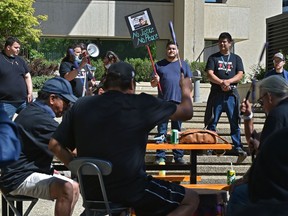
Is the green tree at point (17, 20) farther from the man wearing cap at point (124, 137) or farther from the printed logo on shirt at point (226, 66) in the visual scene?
the man wearing cap at point (124, 137)

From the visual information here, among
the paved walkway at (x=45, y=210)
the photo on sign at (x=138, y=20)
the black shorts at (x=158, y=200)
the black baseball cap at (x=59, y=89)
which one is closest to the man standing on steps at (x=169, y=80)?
the photo on sign at (x=138, y=20)

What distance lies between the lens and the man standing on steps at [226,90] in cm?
955

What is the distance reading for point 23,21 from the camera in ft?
67.2

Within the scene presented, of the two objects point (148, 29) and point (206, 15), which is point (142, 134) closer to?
point (148, 29)

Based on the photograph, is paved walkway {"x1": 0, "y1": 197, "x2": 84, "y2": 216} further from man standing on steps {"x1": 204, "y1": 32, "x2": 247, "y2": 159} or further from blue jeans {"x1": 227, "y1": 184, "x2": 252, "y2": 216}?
blue jeans {"x1": 227, "y1": 184, "x2": 252, "y2": 216}

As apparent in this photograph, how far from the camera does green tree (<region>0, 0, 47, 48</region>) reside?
1997 centimetres

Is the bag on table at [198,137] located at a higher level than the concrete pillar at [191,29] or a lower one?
lower

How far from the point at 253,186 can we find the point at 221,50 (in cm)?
646

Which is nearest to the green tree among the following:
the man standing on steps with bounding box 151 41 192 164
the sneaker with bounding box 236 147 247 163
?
the man standing on steps with bounding box 151 41 192 164

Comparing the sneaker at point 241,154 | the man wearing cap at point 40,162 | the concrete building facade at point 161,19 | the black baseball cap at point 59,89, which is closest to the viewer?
the man wearing cap at point 40,162

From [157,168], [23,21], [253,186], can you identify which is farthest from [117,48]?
[253,186]

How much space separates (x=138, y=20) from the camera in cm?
928

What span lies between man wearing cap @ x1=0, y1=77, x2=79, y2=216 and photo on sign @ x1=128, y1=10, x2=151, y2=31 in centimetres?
389

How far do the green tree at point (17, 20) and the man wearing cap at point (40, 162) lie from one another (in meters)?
14.9
